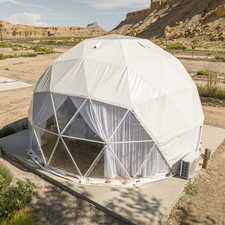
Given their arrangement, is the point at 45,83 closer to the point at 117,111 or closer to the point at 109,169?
the point at 117,111

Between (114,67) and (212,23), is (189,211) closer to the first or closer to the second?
(114,67)

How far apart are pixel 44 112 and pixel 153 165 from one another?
14.4 ft

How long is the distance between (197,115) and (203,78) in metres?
17.5

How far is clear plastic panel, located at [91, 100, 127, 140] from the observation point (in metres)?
7.50

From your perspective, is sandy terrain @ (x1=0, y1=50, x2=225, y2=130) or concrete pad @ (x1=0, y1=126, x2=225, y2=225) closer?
concrete pad @ (x1=0, y1=126, x2=225, y2=225)

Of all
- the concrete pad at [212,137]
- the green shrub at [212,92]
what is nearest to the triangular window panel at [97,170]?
the concrete pad at [212,137]

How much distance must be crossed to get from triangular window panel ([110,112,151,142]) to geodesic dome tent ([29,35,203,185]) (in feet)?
0.11

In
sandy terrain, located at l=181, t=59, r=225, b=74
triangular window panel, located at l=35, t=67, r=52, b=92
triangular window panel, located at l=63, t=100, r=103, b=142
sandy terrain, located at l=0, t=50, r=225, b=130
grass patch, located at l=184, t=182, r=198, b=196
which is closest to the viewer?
triangular window panel, located at l=63, t=100, r=103, b=142

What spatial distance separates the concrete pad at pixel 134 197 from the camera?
6.61 meters

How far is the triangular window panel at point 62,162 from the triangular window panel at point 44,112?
3.21 ft

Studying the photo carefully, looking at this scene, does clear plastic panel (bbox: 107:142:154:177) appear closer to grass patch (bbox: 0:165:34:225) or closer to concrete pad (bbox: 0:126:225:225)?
concrete pad (bbox: 0:126:225:225)

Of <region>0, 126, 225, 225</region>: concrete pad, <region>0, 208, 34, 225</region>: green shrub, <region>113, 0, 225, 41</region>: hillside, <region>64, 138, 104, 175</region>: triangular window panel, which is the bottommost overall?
<region>0, 126, 225, 225</region>: concrete pad

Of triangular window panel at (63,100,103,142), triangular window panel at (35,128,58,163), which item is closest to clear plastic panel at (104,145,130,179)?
triangular window panel at (63,100,103,142)

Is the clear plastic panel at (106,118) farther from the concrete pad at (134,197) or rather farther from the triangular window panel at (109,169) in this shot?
the concrete pad at (134,197)
